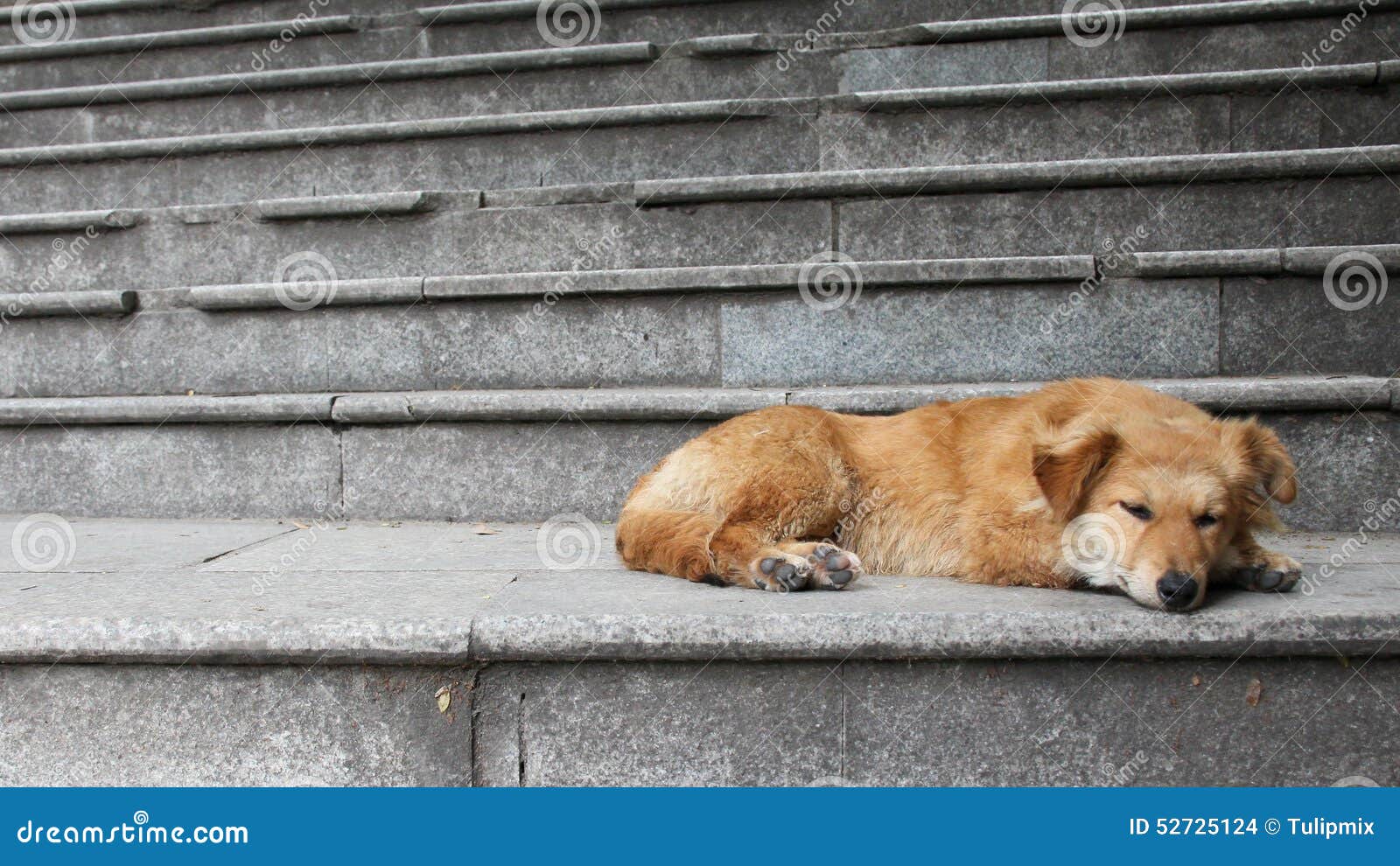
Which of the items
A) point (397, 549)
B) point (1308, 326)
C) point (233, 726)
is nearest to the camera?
point (233, 726)

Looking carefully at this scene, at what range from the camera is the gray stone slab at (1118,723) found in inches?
83.9

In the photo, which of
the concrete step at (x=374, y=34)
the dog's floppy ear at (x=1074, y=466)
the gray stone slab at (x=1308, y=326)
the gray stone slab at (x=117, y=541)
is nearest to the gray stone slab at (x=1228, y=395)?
the gray stone slab at (x=1308, y=326)

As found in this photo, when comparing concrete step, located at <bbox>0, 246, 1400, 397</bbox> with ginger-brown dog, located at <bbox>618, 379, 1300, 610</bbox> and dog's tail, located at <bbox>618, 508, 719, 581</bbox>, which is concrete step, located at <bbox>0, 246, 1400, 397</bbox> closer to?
ginger-brown dog, located at <bbox>618, 379, 1300, 610</bbox>

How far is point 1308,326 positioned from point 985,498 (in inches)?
67.4

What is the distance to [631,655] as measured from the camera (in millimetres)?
2217

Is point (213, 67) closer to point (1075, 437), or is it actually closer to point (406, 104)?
point (406, 104)

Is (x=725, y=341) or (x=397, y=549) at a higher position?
(x=725, y=341)

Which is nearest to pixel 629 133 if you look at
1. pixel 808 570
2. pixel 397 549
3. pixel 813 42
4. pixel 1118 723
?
pixel 813 42

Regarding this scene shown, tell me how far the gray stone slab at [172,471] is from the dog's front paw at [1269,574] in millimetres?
3321

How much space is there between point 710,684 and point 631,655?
8.3 inches

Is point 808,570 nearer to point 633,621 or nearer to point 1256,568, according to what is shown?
point 633,621

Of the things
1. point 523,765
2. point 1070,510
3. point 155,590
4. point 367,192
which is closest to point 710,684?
point 523,765

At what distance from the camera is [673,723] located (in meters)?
2.24

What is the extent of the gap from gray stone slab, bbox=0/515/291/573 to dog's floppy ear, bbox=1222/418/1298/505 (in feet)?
10.8
